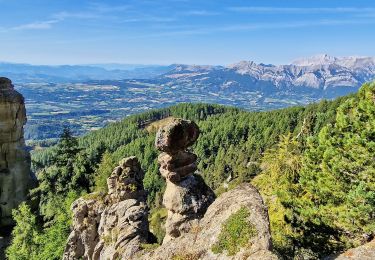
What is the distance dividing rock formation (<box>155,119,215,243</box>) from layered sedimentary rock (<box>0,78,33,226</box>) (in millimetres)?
41118

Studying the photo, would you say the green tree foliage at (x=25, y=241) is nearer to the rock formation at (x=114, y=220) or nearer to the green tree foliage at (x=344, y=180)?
the rock formation at (x=114, y=220)

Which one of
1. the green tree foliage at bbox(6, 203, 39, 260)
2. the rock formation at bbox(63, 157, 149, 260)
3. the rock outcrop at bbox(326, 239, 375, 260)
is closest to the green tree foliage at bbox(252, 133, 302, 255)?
the rock outcrop at bbox(326, 239, 375, 260)

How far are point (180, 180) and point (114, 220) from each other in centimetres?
662

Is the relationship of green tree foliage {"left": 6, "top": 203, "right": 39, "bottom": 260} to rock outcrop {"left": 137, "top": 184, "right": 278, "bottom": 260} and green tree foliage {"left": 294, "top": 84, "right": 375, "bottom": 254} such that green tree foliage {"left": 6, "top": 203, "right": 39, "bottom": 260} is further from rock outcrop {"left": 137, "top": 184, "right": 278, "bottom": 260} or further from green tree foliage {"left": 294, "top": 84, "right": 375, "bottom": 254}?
rock outcrop {"left": 137, "top": 184, "right": 278, "bottom": 260}

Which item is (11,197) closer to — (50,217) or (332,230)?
(50,217)

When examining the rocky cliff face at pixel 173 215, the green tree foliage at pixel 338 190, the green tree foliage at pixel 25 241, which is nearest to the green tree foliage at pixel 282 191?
the green tree foliage at pixel 338 190

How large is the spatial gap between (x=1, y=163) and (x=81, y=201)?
3013 cm

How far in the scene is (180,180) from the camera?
28.8 meters

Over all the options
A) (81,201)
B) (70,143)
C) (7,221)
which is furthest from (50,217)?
(81,201)

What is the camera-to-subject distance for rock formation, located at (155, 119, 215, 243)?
90.4ft

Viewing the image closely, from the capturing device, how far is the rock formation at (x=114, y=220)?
28.5 meters

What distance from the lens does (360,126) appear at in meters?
28.5

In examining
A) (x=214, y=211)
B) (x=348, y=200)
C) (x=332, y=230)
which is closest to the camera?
(x=214, y=211)

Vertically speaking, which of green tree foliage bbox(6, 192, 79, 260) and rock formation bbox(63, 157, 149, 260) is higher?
rock formation bbox(63, 157, 149, 260)
